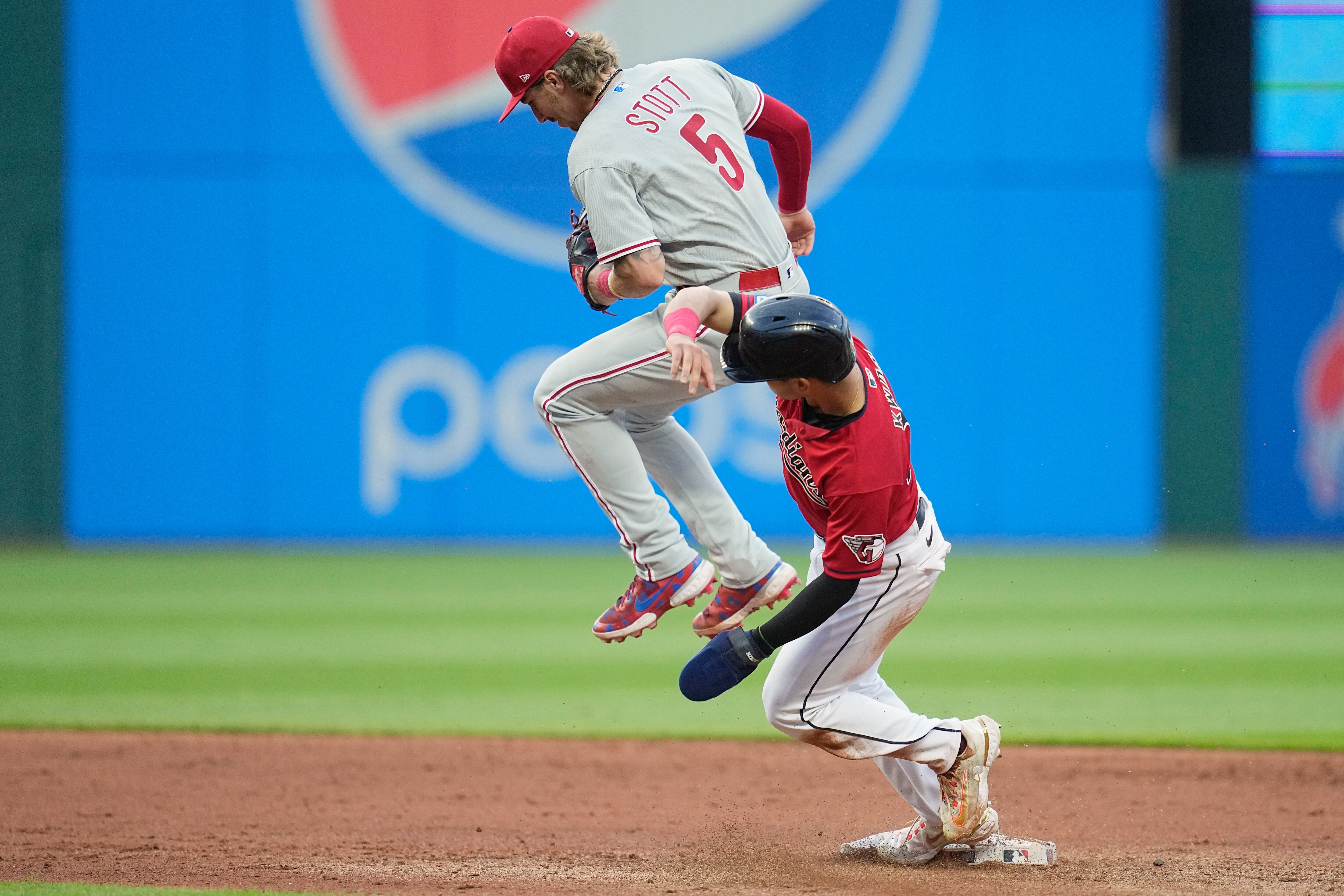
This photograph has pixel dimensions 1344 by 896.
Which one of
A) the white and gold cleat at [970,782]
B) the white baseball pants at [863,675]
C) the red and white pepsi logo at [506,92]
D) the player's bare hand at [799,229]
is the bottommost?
the white and gold cleat at [970,782]

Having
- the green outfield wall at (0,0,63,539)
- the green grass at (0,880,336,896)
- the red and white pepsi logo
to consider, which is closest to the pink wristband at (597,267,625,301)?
the green grass at (0,880,336,896)

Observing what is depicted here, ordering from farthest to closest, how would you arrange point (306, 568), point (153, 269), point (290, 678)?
point (153, 269) < point (306, 568) < point (290, 678)

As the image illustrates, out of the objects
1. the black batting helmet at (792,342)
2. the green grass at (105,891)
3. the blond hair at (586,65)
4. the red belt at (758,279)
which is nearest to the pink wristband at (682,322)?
the black batting helmet at (792,342)

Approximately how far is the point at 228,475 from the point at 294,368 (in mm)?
1237

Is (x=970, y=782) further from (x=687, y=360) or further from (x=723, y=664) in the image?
(x=687, y=360)

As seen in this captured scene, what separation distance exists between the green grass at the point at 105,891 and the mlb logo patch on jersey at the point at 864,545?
1.82m

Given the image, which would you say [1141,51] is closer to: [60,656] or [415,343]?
[415,343]

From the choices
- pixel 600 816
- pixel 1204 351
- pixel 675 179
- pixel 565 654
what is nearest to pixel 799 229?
pixel 675 179

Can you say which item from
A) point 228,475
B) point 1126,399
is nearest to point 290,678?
point 228,475

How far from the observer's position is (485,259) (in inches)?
551

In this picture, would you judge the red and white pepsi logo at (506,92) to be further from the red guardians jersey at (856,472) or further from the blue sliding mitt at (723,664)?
the blue sliding mitt at (723,664)

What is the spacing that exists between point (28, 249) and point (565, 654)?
8.75m

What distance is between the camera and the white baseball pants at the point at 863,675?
3.97 meters

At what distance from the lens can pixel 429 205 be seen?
13.9 metres
